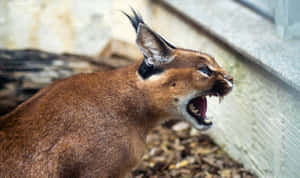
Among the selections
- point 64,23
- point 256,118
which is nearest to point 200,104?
point 256,118

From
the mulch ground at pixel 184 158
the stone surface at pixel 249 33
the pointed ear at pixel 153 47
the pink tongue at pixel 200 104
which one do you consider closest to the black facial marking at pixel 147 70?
the pointed ear at pixel 153 47

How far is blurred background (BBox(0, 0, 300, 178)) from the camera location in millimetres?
3488

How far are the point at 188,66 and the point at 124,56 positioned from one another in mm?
2394

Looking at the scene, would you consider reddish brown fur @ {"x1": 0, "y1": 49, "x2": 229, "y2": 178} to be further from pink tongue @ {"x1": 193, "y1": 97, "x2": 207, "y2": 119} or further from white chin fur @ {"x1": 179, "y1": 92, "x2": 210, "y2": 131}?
pink tongue @ {"x1": 193, "y1": 97, "x2": 207, "y2": 119}

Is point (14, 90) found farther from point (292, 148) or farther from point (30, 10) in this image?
point (292, 148)

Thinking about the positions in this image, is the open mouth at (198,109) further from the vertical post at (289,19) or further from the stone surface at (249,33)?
the vertical post at (289,19)

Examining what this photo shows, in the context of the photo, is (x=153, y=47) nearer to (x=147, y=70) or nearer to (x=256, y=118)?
(x=147, y=70)

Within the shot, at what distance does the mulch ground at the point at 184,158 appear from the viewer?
4105 millimetres

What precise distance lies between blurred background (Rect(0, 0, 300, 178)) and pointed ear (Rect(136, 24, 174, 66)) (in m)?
0.97

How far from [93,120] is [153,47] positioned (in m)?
0.65

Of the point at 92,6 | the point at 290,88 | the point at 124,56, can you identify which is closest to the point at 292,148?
the point at 290,88

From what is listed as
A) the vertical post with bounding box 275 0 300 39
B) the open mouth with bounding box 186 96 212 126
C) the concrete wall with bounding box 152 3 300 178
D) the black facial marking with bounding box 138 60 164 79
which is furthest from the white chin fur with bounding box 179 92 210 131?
the vertical post with bounding box 275 0 300 39

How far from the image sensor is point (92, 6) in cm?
614

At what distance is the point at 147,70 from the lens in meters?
3.05
